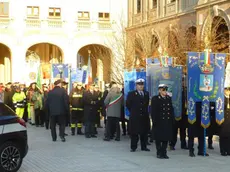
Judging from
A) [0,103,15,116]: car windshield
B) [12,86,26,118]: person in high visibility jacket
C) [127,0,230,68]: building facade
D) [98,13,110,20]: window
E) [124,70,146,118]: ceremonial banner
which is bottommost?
[12,86,26,118]: person in high visibility jacket

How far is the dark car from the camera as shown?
10633 millimetres

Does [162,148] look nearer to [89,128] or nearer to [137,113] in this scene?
[137,113]

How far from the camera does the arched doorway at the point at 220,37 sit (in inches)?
1042

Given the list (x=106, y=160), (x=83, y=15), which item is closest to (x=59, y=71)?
(x=106, y=160)

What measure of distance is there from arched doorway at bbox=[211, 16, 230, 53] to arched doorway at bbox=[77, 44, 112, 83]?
63.4ft

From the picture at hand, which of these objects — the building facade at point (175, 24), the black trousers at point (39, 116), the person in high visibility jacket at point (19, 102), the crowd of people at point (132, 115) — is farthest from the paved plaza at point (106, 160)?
the building facade at point (175, 24)

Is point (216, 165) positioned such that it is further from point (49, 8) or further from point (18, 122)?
point (49, 8)

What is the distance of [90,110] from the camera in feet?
61.0

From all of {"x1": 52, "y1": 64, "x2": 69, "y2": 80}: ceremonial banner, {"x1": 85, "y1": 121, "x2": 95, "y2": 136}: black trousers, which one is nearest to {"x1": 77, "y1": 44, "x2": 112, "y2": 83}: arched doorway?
{"x1": 52, "y1": 64, "x2": 69, "y2": 80}: ceremonial banner

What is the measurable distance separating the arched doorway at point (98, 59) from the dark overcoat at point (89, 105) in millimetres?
29226

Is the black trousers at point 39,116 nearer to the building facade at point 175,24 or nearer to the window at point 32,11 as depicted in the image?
the building facade at point 175,24

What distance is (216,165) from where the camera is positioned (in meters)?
12.0

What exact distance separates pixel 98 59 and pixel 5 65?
9328mm

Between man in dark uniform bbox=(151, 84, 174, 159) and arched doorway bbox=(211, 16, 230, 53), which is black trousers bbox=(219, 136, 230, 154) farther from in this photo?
arched doorway bbox=(211, 16, 230, 53)
